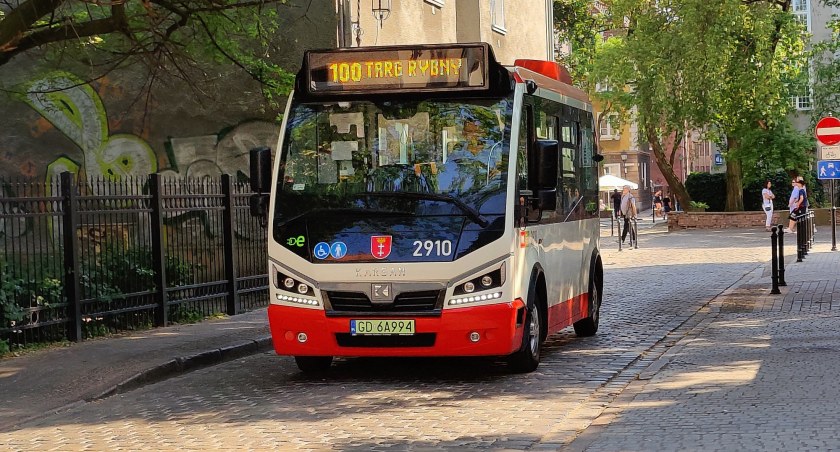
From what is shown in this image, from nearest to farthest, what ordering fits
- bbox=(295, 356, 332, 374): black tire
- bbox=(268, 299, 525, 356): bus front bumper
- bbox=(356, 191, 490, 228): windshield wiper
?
bbox=(268, 299, 525, 356): bus front bumper, bbox=(356, 191, 490, 228): windshield wiper, bbox=(295, 356, 332, 374): black tire

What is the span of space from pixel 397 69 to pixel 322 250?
1.73m

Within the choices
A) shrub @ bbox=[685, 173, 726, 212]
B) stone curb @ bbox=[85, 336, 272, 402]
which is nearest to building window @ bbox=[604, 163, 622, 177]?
shrub @ bbox=[685, 173, 726, 212]

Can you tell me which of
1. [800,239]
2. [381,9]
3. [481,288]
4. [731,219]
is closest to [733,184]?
[731,219]

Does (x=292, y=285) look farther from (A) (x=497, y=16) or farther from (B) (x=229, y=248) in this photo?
(A) (x=497, y=16)

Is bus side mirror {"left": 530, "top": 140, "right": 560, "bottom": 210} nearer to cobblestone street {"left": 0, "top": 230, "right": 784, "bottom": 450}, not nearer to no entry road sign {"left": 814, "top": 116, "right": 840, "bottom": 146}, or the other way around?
cobblestone street {"left": 0, "top": 230, "right": 784, "bottom": 450}

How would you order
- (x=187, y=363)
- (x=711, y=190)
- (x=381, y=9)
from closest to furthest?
(x=187, y=363) → (x=381, y=9) → (x=711, y=190)

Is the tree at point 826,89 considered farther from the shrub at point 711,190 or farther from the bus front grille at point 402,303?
the bus front grille at point 402,303

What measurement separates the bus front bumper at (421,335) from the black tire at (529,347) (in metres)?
0.20

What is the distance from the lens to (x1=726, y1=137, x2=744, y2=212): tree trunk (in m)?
53.9

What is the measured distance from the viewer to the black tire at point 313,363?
12.2 metres

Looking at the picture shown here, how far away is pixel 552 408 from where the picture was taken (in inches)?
389

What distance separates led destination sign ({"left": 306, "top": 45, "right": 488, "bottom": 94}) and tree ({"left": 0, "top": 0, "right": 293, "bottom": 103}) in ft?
7.18

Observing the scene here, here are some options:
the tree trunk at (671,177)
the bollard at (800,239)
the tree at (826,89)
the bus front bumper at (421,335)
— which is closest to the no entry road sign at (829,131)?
the bollard at (800,239)

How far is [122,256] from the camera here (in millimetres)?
16578
